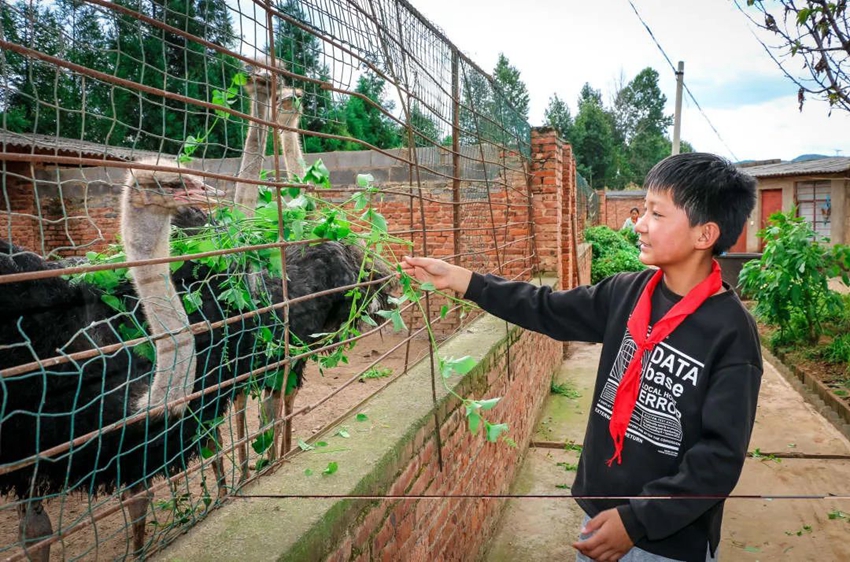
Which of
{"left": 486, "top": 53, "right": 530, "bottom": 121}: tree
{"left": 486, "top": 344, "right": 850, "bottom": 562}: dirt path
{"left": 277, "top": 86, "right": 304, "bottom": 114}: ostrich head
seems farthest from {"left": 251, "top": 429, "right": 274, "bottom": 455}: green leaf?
{"left": 486, "top": 53, "right": 530, "bottom": 121}: tree

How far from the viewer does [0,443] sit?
7.38 ft

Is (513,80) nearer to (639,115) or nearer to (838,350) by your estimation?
(639,115)

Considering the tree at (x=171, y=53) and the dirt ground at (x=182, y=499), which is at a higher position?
the tree at (x=171, y=53)

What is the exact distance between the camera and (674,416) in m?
1.82

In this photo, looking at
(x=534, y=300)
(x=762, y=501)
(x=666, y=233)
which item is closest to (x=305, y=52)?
(x=534, y=300)

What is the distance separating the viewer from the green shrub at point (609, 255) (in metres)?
12.0

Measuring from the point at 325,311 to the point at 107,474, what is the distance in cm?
178

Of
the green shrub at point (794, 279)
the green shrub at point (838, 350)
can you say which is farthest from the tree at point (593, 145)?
the green shrub at point (838, 350)

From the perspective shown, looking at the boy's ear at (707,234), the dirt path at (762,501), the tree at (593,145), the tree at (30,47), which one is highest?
the tree at (593,145)

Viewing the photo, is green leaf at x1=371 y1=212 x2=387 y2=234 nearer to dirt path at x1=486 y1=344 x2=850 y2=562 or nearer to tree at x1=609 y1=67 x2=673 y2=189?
dirt path at x1=486 y1=344 x2=850 y2=562

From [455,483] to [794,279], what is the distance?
6345 mm

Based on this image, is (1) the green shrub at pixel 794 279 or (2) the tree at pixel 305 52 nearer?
(2) the tree at pixel 305 52

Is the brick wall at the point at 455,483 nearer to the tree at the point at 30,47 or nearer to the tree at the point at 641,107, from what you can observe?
the tree at the point at 30,47

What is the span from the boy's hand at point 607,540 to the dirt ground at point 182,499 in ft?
3.18
